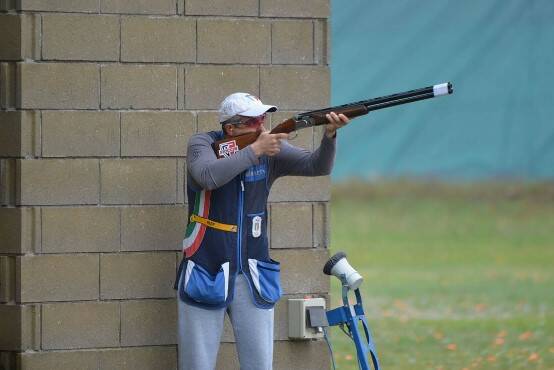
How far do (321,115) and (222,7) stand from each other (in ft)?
3.86

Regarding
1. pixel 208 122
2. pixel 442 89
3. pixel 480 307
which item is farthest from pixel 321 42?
→ pixel 480 307

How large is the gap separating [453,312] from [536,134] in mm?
4440

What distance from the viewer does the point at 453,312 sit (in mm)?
12422

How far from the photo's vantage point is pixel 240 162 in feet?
19.7

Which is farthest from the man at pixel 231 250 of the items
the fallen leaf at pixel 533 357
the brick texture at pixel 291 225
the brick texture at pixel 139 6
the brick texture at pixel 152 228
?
the fallen leaf at pixel 533 357

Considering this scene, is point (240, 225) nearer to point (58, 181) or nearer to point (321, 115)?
point (321, 115)

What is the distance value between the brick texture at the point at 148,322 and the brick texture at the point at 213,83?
1.04m

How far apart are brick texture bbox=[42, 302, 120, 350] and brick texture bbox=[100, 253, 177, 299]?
9 centimetres

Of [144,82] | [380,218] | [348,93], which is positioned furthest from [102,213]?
[380,218]

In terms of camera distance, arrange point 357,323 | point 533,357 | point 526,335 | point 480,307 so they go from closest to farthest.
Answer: point 357,323
point 533,357
point 526,335
point 480,307

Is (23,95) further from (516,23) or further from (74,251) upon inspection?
(516,23)

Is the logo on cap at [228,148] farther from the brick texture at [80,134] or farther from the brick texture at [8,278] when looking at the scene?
the brick texture at [8,278]

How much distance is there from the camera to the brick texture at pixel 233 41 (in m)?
7.08

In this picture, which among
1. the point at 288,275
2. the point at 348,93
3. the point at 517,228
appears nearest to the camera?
the point at 288,275
